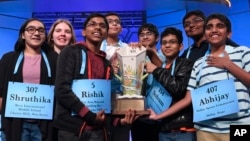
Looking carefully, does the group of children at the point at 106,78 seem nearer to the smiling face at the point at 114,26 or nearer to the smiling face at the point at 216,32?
the smiling face at the point at 216,32

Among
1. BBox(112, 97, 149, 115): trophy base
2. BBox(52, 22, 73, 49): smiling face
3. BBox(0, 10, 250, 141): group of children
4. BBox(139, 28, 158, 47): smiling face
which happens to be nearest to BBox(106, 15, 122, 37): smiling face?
BBox(139, 28, 158, 47): smiling face

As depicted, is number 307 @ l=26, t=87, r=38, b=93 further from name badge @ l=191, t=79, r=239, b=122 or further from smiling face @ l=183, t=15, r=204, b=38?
smiling face @ l=183, t=15, r=204, b=38

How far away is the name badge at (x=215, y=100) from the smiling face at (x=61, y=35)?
97 cm

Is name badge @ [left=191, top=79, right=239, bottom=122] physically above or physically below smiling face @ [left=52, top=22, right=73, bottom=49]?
below

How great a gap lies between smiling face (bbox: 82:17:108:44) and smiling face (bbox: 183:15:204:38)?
2.45 feet

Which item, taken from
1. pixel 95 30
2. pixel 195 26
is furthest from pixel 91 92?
pixel 195 26

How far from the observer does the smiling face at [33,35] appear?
2.38 meters

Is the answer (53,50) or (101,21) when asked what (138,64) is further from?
(53,50)

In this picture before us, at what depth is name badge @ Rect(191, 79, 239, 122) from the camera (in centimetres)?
209

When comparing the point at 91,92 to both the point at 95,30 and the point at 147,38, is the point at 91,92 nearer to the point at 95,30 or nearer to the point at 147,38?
the point at 95,30

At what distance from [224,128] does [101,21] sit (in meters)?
0.91

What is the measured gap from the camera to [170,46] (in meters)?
2.49

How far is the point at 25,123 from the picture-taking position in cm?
222

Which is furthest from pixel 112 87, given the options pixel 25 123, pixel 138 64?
pixel 25 123
